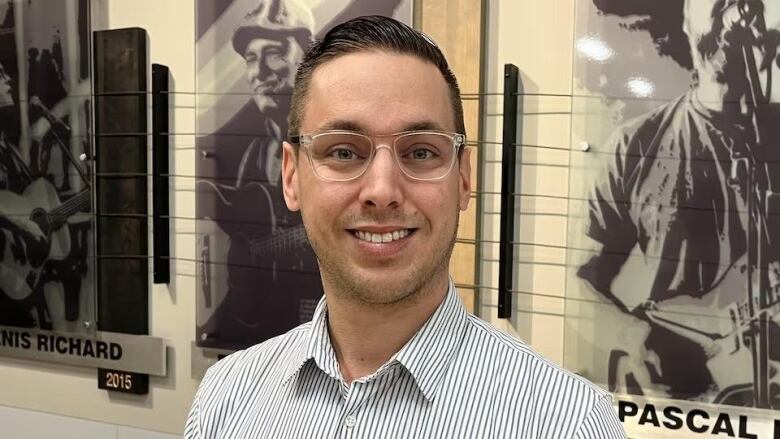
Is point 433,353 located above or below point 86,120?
below

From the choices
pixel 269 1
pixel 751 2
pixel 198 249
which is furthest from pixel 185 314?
pixel 751 2

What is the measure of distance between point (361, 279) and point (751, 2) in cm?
86

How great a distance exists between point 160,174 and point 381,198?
0.96 meters

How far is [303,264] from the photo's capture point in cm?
144

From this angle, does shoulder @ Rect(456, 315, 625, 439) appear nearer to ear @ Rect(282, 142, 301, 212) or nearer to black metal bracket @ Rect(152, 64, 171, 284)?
ear @ Rect(282, 142, 301, 212)

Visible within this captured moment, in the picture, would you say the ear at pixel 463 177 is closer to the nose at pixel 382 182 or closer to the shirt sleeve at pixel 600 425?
the nose at pixel 382 182

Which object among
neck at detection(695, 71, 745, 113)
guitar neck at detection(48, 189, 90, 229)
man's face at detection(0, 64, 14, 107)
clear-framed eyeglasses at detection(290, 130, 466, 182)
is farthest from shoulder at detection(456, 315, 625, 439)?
man's face at detection(0, 64, 14, 107)

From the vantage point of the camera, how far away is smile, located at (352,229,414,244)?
727 mm

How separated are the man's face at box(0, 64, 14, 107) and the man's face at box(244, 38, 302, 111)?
2.04 feet

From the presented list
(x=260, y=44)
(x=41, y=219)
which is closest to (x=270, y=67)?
(x=260, y=44)

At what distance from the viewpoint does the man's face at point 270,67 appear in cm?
143

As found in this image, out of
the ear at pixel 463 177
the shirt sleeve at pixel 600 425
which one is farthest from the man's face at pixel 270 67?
the shirt sleeve at pixel 600 425

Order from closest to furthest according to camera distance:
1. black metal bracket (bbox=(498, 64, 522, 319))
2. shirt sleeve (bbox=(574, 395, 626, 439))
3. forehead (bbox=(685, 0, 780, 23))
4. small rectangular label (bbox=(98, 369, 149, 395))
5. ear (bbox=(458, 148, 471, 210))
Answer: shirt sleeve (bbox=(574, 395, 626, 439)), ear (bbox=(458, 148, 471, 210)), forehead (bbox=(685, 0, 780, 23)), black metal bracket (bbox=(498, 64, 522, 319)), small rectangular label (bbox=(98, 369, 149, 395))

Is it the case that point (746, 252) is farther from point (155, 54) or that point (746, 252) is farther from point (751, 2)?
point (155, 54)
